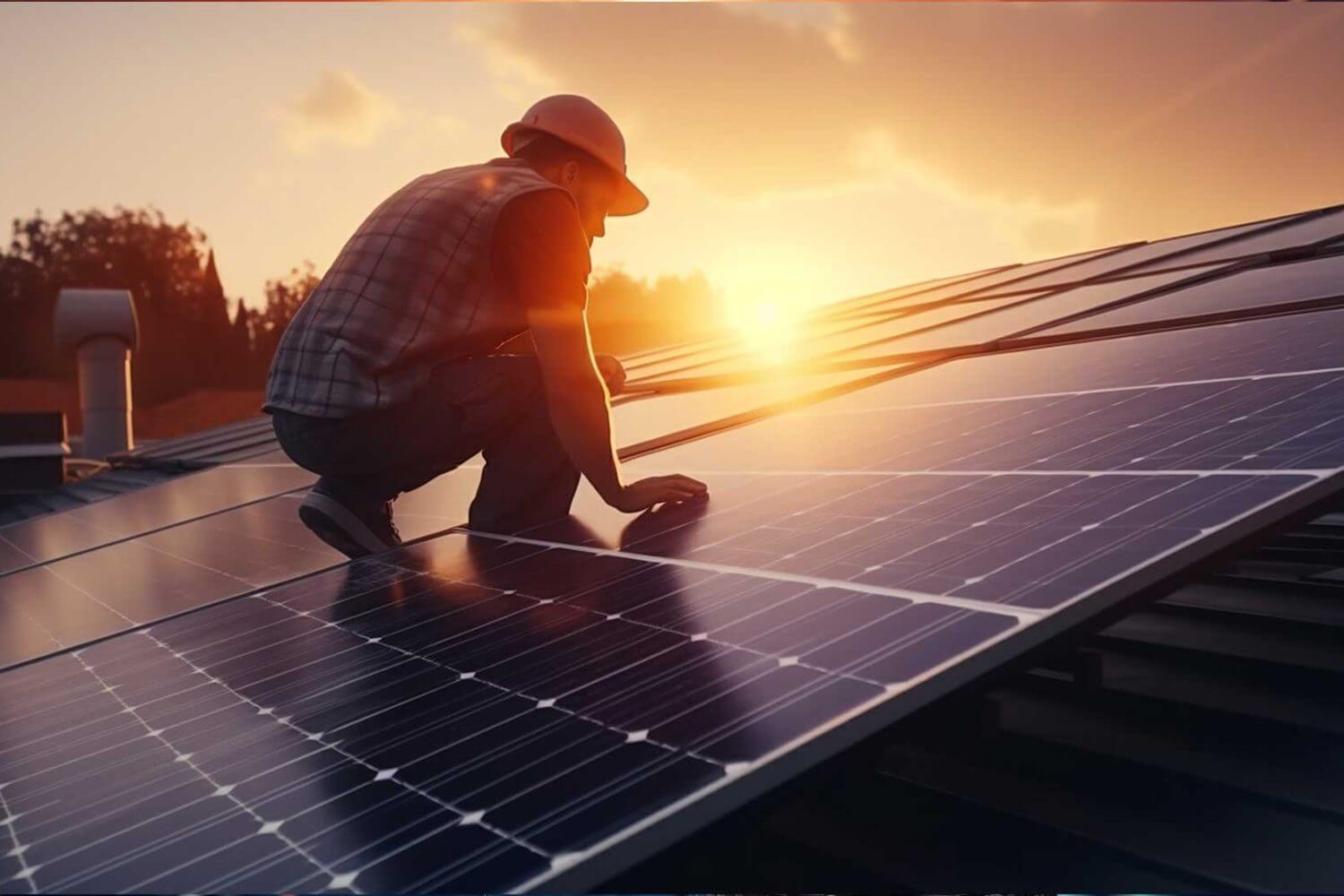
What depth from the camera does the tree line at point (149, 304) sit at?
207 ft

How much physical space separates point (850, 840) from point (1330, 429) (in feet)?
6.01

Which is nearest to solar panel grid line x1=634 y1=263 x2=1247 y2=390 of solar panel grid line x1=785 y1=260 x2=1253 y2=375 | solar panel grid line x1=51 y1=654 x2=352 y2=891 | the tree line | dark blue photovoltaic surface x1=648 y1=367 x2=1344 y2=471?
solar panel grid line x1=785 y1=260 x2=1253 y2=375

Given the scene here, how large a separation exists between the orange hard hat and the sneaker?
65.8 inches

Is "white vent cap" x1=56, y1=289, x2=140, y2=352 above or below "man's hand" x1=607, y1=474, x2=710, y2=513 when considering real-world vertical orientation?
above

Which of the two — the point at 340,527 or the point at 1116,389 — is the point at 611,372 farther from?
the point at 1116,389

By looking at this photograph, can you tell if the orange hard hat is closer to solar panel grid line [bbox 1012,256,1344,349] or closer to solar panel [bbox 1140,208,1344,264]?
solar panel grid line [bbox 1012,256,1344,349]

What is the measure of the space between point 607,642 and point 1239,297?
5583 millimetres

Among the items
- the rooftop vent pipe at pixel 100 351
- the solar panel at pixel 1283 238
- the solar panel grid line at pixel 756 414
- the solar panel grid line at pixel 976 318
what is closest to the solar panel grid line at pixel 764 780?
the solar panel grid line at pixel 756 414

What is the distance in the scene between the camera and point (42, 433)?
15500 mm

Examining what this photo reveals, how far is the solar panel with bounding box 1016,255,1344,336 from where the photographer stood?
6023mm

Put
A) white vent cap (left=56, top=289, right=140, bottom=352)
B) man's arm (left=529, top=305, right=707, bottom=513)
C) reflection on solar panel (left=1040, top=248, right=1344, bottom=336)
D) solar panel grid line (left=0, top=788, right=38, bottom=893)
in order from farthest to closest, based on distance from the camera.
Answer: white vent cap (left=56, top=289, right=140, bottom=352), reflection on solar panel (left=1040, top=248, right=1344, bottom=336), man's arm (left=529, top=305, right=707, bottom=513), solar panel grid line (left=0, top=788, right=38, bottom=893)

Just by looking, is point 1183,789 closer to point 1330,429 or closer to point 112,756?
point 1330,429

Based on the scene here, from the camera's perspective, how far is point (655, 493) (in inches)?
165

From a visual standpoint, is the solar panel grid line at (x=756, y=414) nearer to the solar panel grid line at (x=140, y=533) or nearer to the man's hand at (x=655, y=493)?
the man's hand at (x=655, y=493)
